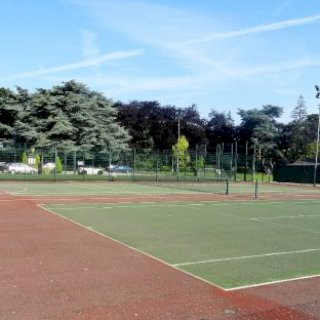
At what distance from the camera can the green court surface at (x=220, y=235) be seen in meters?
8.73

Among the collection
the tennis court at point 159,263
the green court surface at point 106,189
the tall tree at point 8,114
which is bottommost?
the tennis court at point 159,263

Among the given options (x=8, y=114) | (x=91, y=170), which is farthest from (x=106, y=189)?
(x=8, y=114)

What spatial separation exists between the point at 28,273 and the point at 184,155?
133 feet

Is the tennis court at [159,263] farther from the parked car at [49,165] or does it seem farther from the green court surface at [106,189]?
the parked car at [49,165]

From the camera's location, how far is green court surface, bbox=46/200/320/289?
8727 mm

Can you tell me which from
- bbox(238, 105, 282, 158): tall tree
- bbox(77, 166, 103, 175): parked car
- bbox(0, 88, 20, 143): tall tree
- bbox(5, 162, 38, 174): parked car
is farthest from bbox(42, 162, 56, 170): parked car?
bbox(238, 105, 282, 158): tall tree

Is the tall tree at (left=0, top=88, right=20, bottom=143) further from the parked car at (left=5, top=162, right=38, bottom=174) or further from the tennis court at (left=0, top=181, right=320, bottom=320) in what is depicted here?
the tennis court at (left=0, top=181, right=320, bottom=320)

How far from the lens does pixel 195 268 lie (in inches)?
339

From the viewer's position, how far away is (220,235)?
496 inches

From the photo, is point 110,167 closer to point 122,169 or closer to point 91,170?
point 122,169

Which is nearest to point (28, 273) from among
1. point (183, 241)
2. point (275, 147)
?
point (183, 241)

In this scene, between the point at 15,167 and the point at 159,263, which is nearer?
the point at 159,263

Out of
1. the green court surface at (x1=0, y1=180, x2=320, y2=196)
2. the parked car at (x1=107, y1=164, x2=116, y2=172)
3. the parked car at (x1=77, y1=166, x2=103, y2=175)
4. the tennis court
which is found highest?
the parked car at (x1=107, y1=164, x2=116, y2=172)

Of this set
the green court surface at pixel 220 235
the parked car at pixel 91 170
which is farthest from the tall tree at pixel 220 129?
the green court surface at pixel 220 235
